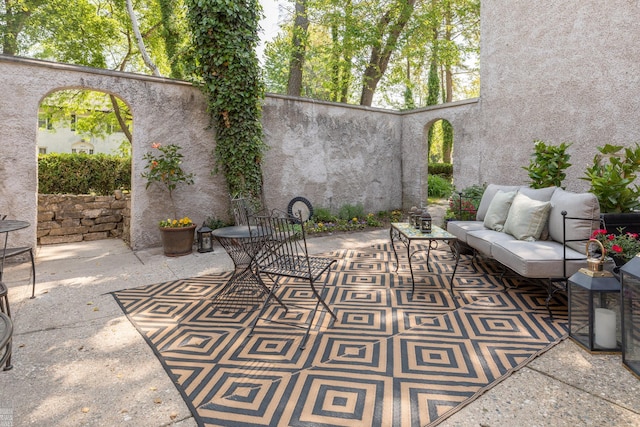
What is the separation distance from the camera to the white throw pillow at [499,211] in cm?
438

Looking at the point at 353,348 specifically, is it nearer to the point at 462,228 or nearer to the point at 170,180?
the point at 462,228

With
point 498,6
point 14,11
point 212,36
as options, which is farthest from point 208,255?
point 14,11

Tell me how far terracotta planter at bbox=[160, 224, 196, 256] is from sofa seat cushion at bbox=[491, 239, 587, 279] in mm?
4322

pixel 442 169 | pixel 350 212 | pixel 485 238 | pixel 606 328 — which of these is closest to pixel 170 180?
pixel 350 212

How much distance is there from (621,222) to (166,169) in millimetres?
5703

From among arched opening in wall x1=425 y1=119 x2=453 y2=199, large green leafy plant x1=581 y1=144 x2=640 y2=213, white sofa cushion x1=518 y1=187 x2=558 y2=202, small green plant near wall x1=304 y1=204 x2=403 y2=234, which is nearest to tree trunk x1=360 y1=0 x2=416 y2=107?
arched opening in wall x1=425 y1=119 x2=453 y2=199

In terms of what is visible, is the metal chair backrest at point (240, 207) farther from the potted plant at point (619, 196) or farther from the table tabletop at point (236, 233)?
the potted plant at point (619, 196)

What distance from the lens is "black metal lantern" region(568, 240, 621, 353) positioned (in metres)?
2.30

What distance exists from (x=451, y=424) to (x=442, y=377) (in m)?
0.42

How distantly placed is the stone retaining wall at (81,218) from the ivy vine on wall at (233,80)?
6.62 ft

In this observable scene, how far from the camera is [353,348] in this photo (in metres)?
2.49

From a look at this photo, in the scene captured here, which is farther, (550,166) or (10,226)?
(550,166)

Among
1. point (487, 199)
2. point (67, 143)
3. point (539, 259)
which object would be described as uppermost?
point (67, 143)

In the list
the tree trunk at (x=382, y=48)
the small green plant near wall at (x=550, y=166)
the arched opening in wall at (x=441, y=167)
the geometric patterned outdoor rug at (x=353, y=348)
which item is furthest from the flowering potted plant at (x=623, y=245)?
the tree trunk at (x=382, y=48)
